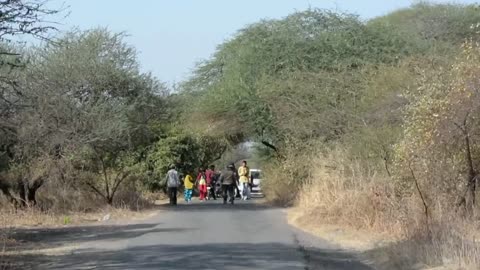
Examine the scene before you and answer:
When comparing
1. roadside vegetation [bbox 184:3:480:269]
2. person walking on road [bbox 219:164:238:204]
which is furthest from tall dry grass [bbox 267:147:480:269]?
person walking on road [bbox 219:164:238:204]

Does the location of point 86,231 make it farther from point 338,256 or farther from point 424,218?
point 424,218

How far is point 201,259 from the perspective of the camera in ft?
50.8

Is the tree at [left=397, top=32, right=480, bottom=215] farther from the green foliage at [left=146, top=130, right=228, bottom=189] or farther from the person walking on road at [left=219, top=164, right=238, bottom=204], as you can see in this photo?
the green foliage at [left=146, top=130, right=228, bottom=189]

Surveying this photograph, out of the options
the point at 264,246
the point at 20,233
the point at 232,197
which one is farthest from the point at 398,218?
the point at 232,197

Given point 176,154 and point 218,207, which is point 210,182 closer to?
point 176,154

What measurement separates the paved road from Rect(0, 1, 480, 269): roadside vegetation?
1551 millimetres

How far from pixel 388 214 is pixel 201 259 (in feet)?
18.0

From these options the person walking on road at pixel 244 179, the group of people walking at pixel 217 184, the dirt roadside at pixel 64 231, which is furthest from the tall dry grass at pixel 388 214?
the person walking on road at pixel 244 179

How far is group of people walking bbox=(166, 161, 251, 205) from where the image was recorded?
3515 centimetres

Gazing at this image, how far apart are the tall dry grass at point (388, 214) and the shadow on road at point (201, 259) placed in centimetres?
109

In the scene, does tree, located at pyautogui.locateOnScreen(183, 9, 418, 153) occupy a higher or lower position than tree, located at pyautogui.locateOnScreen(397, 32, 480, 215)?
higher

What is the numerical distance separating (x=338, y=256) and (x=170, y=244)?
3.69m

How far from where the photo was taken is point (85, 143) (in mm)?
29266

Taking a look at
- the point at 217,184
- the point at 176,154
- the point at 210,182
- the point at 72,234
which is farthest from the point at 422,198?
the point at 176,154
